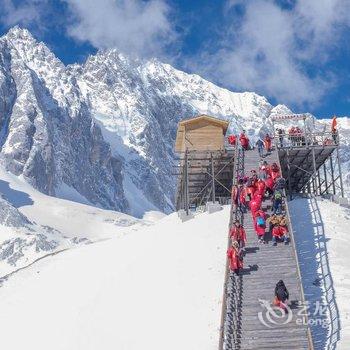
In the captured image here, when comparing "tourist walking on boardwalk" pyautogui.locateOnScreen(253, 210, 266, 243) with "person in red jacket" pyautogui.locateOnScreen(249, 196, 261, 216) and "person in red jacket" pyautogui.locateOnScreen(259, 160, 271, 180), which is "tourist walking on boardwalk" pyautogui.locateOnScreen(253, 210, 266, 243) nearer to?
"person in red jacket" pyautogui.locateOnScreen(249, 196, 261, 216)

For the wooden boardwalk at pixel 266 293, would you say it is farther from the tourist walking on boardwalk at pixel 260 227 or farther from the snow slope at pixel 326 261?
the snow slope at pixel 326 261

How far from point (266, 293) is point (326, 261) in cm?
537

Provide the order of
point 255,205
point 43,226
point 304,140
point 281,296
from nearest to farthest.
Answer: point 281,296 < point 255,205 < point 304,140 < point 43,226

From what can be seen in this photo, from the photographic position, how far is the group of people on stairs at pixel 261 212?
73.3 feet

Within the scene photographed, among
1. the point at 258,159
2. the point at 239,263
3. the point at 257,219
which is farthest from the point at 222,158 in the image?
the point at 239,263

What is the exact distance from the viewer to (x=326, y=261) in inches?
1005

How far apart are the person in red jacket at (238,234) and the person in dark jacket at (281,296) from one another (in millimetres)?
3889

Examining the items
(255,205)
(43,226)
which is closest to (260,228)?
(255,205)

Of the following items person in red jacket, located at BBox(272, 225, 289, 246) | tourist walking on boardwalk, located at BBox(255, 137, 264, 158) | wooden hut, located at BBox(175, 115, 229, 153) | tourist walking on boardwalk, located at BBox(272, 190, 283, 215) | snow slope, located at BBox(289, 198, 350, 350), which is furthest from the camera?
wooden hut, located at BBox(175, 115, 229, 153)

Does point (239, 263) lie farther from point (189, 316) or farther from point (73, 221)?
point (73, 221)

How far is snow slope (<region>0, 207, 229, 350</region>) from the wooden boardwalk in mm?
1531

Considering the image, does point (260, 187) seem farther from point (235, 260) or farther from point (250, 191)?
point (235, 260)

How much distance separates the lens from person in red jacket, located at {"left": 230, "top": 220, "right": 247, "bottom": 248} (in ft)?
78.0

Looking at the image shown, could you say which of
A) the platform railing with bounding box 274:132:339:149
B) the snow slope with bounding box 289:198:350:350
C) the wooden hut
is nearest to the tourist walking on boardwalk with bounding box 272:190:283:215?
the snow slope with bounding box 289:198:350:350
